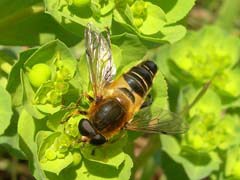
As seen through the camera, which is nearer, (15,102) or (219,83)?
(15,102)

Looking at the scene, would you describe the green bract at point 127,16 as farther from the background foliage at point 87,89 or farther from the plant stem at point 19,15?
the plant stem at point 19,15

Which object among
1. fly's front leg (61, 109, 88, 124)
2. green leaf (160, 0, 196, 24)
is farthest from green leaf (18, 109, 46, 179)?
green leaf (160, 0, 196, 24)

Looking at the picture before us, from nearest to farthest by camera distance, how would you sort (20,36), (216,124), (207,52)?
(20,36) < (216,124) < (207,52)

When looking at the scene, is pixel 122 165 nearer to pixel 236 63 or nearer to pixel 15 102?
pixel 15 102

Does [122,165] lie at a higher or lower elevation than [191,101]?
higher

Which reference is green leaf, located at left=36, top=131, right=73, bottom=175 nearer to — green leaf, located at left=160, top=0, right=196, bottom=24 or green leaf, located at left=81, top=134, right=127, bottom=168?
green leaf, located at left=81, top=134, right=127, bottom=168

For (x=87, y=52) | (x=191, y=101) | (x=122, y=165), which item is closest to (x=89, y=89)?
(x=87, y=52)

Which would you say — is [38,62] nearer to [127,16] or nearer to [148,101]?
[127,16]
